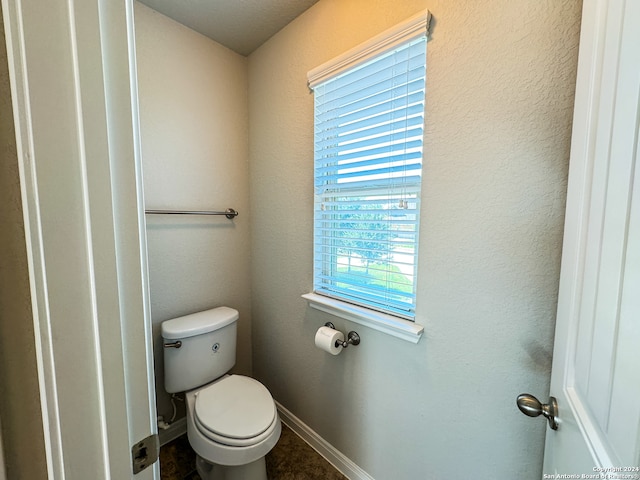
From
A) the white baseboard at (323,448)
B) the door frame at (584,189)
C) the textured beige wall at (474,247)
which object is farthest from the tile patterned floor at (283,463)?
the door frame at (584,189)

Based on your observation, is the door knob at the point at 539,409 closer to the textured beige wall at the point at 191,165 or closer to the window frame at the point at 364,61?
the window frame at the point at 364,61

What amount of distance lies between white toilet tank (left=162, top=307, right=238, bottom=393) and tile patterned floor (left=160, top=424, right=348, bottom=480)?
414 mm

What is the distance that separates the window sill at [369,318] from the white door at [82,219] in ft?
2.85

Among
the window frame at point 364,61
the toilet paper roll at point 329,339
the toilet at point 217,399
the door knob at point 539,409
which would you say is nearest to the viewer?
the door knob at point 539,409

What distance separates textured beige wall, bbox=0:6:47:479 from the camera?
329 millimetres

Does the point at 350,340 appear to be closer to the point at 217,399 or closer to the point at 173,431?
the point at 217,399

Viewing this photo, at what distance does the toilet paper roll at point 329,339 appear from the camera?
1168 millimetres

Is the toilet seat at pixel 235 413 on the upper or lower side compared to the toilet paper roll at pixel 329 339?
lower

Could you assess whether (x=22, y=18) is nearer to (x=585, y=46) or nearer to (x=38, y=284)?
(x=38, y=284)

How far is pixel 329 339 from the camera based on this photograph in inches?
46.0

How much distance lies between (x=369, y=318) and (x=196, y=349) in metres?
0.96

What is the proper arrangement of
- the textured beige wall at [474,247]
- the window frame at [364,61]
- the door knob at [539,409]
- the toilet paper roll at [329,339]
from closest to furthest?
the door knob at [539,409] < the textured beige wall at [474,247] < the window frame at [364,61] < the toilet paper roll at [329,339]

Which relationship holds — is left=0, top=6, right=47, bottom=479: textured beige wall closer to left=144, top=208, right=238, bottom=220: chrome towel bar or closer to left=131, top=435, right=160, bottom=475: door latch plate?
left=131, top=435, right=160, bottom=475: door latch plate

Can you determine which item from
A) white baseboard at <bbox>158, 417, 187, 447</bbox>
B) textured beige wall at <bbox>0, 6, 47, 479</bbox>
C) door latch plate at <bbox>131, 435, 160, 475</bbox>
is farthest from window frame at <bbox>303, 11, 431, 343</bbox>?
white baseboard at <bbox>158, 417, 187, 447</bbox>
